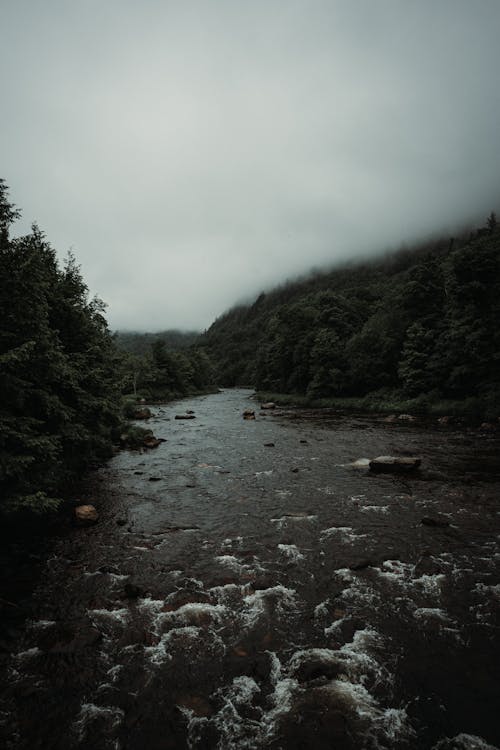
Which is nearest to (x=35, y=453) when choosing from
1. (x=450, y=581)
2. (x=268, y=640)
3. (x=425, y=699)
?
(x=268, y=640)

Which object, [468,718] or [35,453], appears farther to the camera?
[35,453]

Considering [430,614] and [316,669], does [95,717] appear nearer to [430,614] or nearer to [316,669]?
[316,669]

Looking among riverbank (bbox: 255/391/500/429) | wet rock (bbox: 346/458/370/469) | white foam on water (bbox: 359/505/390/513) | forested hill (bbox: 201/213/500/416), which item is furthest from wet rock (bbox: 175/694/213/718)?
forested hill (bbox: 201/213/500/416)

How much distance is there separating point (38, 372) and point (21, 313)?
7.27 feet

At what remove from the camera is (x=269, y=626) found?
818 cm

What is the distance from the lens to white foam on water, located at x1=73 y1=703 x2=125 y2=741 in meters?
5.82

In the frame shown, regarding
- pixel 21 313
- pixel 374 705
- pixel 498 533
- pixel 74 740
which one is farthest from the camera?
pixel 498 533

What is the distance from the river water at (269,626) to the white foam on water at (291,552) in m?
0.07

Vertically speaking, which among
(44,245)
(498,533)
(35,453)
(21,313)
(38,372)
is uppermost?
(44,245)

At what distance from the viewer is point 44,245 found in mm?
18438

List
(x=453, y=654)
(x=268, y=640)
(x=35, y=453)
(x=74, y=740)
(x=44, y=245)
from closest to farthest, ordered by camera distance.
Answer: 1. (x=74, y=740)
2. (x=453, y=654)
3. (x=268, y=640)
4. (x=35, y=453)
5. (x=44, y=245)

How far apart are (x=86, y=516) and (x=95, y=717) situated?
8960mm

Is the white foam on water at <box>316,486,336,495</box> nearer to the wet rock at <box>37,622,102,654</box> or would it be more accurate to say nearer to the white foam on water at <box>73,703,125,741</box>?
the wet rock at <box>37,622,102,654</box>

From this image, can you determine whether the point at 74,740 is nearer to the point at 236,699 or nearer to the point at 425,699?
the point at 236,699
